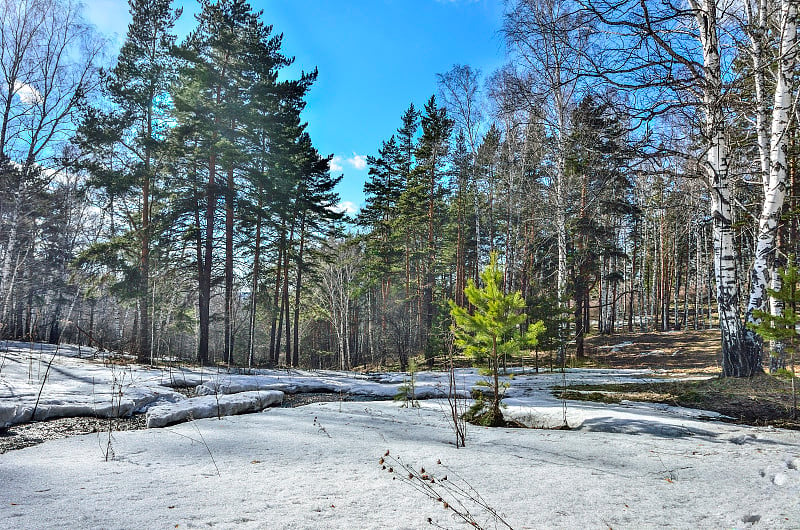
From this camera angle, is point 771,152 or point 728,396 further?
point 771,152

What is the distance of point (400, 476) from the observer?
9.01ft

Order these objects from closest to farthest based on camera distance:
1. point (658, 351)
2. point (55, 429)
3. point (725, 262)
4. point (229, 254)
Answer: point (55, 429) < point (725, 262) < point (229, 254) < point (658, 351)

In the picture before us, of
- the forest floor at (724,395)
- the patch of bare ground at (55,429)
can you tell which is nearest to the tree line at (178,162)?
the patch of bare ground at (55,429)

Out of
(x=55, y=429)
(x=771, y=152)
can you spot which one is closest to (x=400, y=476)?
(x=55, y=429)

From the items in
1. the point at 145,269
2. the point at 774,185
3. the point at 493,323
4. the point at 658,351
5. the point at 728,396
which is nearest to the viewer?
the point at 493,323

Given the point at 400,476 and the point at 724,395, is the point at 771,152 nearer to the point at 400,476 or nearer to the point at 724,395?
the point at 724,395

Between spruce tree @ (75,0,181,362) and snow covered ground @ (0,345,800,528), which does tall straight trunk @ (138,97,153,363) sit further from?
snow covered ground @ (0,345,800,528)

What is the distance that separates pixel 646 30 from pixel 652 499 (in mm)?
4787

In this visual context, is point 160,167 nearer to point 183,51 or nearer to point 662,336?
point 183,51

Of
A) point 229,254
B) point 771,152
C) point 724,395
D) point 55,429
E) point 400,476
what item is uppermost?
point 771,152

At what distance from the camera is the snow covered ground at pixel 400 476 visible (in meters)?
2.09

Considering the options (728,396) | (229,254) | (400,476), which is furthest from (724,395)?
(229,254)

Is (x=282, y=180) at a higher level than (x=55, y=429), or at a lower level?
higher

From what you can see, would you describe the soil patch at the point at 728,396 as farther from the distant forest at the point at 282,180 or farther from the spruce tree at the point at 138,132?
the spruce tree at the point at 138,132
